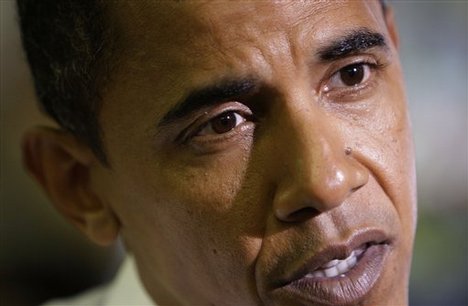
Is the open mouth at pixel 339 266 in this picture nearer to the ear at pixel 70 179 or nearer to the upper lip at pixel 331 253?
the upper lip at pixel 331 253

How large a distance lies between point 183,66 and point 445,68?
4.17 feet

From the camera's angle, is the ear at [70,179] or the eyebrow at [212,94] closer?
the eyebrow at [212,94]

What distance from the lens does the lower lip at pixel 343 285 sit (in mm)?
936

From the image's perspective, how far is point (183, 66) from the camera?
3.15ft

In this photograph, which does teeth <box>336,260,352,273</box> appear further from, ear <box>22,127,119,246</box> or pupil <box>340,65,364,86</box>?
ear <box>22,127,119,246</box>

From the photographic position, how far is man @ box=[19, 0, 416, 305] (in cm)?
93

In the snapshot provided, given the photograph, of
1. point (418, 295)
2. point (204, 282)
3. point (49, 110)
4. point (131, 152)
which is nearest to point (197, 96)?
point (131, 152)

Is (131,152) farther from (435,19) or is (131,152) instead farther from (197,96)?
(435,19)

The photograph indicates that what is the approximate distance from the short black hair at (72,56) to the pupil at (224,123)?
165 mm

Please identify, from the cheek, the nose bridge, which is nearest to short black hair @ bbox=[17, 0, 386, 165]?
the cheek

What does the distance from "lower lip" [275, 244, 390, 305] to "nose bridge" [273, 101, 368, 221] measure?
84mm

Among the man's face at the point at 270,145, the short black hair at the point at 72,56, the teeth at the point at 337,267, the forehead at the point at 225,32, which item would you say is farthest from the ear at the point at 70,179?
the teeth at the point at 337,267

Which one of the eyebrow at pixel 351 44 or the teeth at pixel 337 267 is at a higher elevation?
the eyebrow at pixel 351 44

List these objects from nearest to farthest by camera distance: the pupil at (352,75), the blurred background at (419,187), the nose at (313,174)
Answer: the nose at (313,174), the pupil at (352,75), the blurred background at (419,187)
